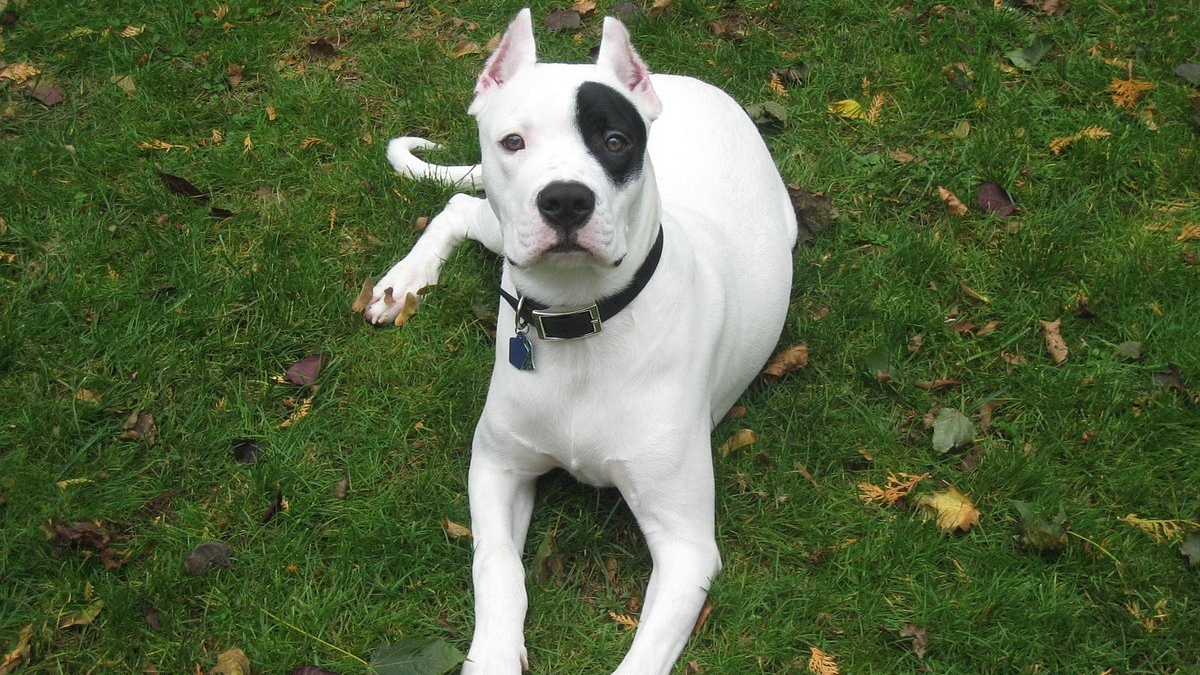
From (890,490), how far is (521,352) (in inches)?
55.9

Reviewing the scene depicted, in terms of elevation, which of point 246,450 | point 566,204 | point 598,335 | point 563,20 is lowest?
point 246,450

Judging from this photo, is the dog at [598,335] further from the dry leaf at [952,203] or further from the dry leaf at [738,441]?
the dry leaf at [952,203]

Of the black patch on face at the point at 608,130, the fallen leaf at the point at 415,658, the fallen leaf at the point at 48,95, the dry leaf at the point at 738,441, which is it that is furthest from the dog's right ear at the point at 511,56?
the fallen leaf at the point at 48,95

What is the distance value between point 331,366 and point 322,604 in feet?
3.49

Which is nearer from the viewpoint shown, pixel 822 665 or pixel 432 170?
pixel 822 665

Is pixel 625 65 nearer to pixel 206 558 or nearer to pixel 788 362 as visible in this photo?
pixel 788 362

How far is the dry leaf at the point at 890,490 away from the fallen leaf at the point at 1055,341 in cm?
81

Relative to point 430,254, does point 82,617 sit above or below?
below

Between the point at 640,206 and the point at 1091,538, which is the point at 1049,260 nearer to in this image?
the point at 1091,538

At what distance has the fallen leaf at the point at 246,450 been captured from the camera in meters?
3.91

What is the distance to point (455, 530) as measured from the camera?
360 cm

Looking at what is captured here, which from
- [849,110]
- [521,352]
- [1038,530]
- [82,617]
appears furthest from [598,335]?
[849,110]

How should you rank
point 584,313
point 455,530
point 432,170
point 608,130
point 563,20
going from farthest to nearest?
point 563,20, point 432,170, point 455,530, point 584,313, point 608,130

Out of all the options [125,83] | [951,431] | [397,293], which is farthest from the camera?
[125,83]
